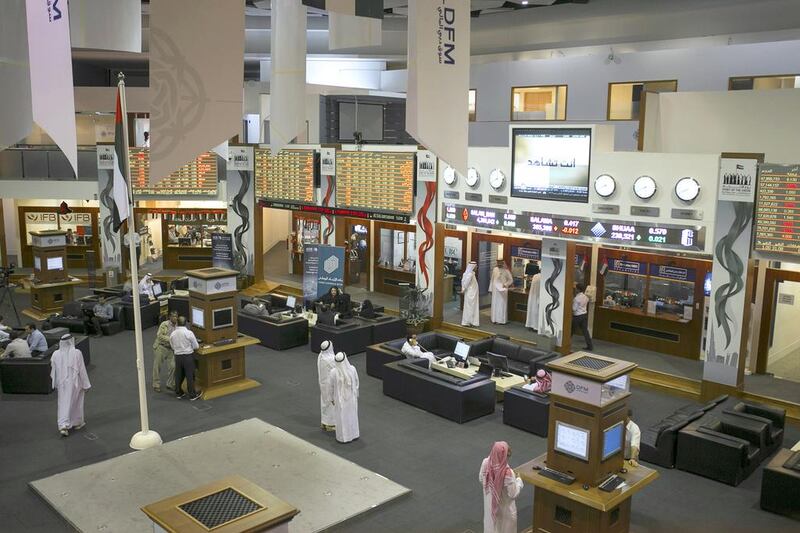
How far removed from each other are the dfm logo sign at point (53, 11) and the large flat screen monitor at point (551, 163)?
34.0 feet

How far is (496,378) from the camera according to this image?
12594 millimetres

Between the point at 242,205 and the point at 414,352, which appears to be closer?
the point at 414,352

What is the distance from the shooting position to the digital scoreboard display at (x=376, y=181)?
16.7 metres

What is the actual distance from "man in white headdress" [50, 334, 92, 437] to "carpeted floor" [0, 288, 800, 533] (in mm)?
331

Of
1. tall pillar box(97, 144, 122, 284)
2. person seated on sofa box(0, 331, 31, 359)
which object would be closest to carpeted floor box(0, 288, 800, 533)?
person seated on sofa box(0, 331, 31, 359)

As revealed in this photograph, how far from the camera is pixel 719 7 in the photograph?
17047 millimetres

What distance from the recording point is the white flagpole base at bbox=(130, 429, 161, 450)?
10.1 m

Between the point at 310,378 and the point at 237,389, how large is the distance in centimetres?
144

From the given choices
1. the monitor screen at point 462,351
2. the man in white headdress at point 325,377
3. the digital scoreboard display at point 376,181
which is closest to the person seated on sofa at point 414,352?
the monitor screen at point 462,351

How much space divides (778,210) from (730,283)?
56.9 inches

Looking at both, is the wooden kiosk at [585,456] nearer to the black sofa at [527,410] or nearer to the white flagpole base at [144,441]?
the black sofa at [527,410]

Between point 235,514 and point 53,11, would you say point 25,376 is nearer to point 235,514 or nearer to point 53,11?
point 235,514

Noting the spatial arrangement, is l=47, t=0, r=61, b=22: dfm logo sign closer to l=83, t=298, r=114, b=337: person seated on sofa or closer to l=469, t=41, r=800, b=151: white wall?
l=83, t=298, r=114, b=337: person seated on sofa

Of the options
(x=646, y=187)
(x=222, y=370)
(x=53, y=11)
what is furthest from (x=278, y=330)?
(x=53, y=11)
